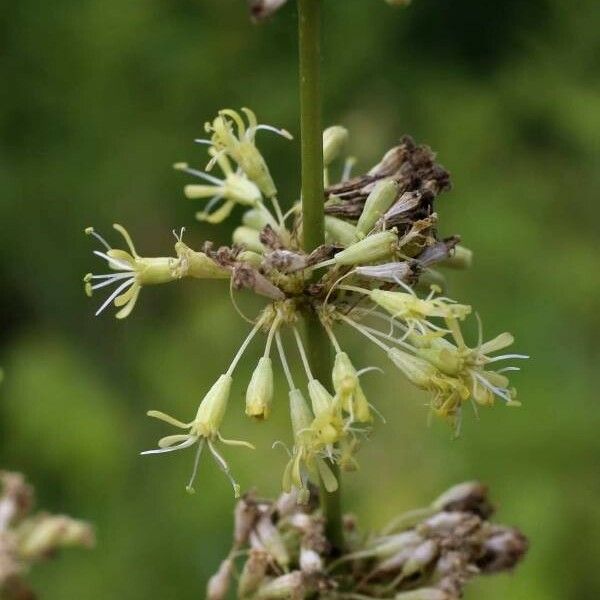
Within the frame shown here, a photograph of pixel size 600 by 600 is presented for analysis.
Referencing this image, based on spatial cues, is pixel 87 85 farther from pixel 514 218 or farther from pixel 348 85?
pixel 514 218

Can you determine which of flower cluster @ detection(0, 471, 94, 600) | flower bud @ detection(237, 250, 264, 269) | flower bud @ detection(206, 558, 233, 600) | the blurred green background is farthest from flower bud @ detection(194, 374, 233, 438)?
the blurred green background

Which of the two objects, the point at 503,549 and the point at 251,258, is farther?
the point at 503,549

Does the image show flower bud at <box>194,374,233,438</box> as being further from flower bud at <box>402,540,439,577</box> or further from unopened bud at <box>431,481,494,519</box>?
unopened bud at <box>431,481,494,519</box>

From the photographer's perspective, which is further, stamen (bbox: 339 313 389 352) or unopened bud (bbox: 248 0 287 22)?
stamen (bbox: 339 313 389 352)

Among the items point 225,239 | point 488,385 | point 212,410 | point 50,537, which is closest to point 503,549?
point 488,385

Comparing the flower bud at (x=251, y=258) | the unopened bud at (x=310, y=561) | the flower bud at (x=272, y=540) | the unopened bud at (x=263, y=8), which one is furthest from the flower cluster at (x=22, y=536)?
the unopened bud at (x=263, y=8)

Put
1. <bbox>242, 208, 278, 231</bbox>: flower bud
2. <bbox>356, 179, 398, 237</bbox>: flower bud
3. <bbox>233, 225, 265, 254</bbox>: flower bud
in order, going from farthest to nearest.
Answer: <bbox>242, 208, 278, 231</bbox>: flower bud, <bbox>233, 225, 265, 254</bbox>: flower bud, <bbox>356, 179, 398, 237</bbox>: flower bud

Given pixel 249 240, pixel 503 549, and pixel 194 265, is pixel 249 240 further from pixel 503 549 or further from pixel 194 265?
pixel 503 549

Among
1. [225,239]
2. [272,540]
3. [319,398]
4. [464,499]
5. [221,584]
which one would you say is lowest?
[221,584]
